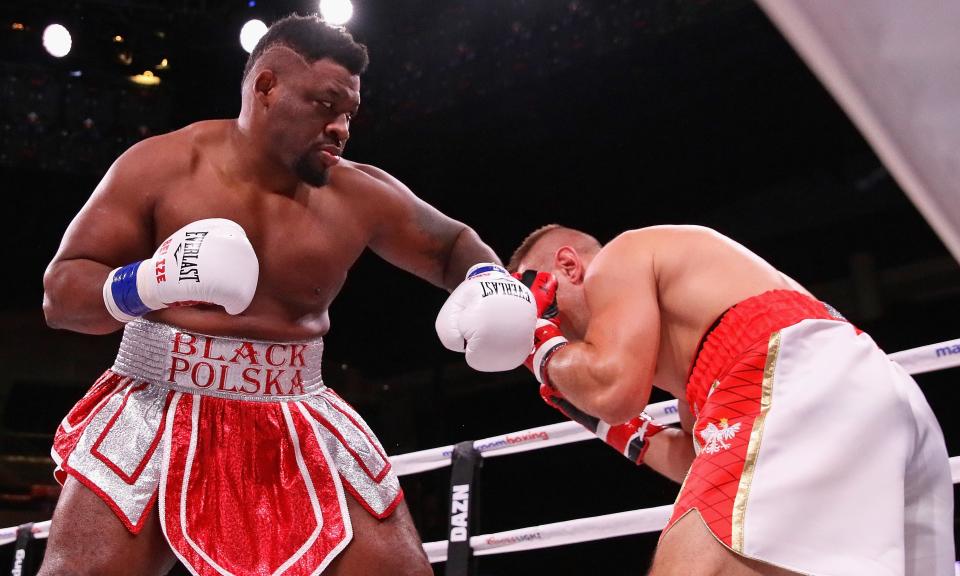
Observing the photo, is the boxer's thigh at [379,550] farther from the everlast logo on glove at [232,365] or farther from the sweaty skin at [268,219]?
the sweaty skin at [268,219]

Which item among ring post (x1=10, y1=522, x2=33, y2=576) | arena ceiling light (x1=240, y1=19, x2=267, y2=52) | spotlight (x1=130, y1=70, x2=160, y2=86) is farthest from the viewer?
spotlight (x1=130, y1=70, x2=160, y2=86)

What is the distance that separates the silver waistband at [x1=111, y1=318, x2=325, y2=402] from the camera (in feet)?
5.46

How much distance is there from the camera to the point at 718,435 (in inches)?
52.0

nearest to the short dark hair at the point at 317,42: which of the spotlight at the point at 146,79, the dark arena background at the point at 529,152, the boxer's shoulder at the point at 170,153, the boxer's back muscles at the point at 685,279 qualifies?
the boxer's shoulder at the point at 170,153

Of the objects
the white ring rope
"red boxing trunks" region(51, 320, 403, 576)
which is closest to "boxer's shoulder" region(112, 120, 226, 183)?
"red boxing trunks" region(51, 320, 403, 576)

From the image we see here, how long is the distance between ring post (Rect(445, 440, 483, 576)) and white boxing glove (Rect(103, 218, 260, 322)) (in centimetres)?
101

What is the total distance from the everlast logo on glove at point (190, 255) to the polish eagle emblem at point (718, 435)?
0.79 meters

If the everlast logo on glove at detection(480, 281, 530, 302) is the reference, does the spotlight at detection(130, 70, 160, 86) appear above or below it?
above

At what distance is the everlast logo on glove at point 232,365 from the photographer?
166 cm

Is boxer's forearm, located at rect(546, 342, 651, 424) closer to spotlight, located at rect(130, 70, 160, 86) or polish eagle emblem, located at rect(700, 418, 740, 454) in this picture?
polish eagle emblem, located at rect(700, 418, 740, 454)

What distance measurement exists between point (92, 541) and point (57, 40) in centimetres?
456

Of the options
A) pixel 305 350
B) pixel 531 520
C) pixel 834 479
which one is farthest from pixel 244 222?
pixel 531 520

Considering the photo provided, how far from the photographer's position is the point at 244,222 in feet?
5.68

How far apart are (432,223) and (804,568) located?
1.00 m
